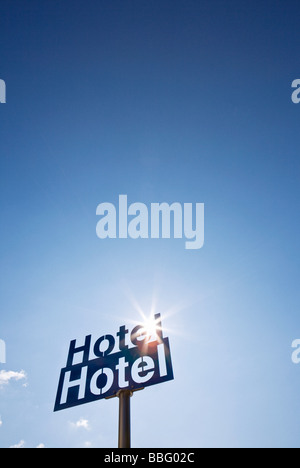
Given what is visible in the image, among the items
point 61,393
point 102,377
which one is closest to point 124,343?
point 102,377

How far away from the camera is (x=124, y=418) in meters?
8.85

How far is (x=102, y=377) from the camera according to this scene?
9797 millimetres

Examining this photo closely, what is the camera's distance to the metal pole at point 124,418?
330 inches

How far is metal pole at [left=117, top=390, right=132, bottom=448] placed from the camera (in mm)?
8375

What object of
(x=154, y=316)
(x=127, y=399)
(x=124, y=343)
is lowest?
(x=127, y=399)
